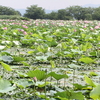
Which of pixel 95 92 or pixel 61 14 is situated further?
pixel 61 14

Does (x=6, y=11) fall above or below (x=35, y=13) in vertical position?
above

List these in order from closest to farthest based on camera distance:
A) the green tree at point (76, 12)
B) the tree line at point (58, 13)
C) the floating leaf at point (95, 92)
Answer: the floating leaf at point (95, 92), the tree line at point (58, 13), the green tree at point (76, 12)

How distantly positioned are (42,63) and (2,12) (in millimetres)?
32276

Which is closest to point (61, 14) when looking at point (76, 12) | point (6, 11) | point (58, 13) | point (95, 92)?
point (58, 13)

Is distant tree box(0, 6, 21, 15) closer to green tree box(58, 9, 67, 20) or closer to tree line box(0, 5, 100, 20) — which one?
tree line box(0, 5, 100, 20)

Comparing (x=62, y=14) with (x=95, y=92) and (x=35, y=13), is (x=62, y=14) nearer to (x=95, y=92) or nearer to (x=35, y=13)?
(x=35, y=13)

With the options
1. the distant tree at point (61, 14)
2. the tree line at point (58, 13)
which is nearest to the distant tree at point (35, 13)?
the tree line at point (58, 13)

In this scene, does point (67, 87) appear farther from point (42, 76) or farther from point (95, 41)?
point (95, 41)

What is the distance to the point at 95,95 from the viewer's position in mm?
1128

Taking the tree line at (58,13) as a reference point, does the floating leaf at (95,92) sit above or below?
below

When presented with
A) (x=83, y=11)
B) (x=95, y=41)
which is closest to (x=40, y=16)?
(x=83, y=11)

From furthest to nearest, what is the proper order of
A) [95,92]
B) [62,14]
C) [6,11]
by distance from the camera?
[6,11], [62,14], [95,92]

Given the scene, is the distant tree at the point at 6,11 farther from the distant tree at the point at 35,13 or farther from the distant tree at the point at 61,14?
the distant tree at the point at 61,14

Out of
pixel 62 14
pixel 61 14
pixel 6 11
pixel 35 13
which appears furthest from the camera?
pixel 6 11
